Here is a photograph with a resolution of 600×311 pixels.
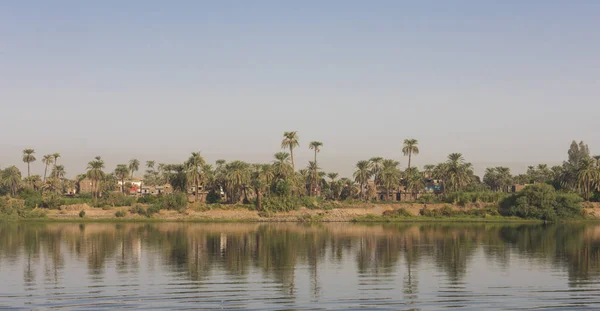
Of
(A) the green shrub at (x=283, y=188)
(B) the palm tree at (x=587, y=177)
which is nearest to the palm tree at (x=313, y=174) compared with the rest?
(A) the green shrub at (x=283, y=188)

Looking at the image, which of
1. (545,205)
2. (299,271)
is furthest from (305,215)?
(299,271)

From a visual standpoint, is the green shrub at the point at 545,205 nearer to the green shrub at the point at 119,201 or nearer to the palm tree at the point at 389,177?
the palm tree at the point at 389,177

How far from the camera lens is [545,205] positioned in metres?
106

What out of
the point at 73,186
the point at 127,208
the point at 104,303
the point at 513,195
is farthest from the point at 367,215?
the point at 73,186

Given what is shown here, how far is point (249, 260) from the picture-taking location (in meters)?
50.4

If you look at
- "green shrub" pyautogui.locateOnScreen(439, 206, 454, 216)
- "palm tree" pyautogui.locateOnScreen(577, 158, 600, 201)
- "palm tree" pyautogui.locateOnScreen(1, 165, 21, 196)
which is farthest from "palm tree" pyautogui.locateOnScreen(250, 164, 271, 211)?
"palm tree" pyautogui.locateOnScreen(1, 165, 21, 196)

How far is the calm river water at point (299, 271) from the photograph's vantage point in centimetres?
3222

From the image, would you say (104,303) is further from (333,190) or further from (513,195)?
(333,190)

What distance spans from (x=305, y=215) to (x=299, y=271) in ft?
213

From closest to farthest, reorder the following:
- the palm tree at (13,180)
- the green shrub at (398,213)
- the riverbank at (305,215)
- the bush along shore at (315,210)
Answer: the bush along shore at (315,210), the riverbank at (305,215), the green shrub at (398,213), the palm tree at (13,180)

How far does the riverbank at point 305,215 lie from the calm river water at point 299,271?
29.5 metres

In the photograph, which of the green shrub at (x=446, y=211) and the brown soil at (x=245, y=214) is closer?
the brown soil at (x=245, y=214)

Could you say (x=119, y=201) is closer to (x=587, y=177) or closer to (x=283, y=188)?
(x=283, y=188)

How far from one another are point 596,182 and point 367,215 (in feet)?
139
